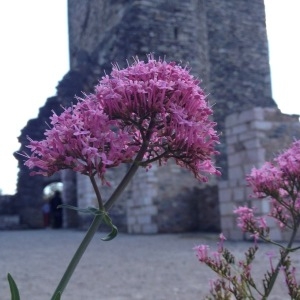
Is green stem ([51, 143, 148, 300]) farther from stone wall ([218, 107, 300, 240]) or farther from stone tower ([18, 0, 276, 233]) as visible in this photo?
stone tower ([18, 0, 276, 233])

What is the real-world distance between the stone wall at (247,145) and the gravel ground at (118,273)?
1071mm

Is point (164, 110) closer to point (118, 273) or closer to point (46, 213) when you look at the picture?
point (118, 273)

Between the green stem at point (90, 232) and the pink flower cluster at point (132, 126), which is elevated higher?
the pink flower cluster at point (132, 126)

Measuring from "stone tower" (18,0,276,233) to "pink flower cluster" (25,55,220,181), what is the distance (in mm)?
9959

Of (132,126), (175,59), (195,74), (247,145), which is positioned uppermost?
(175,59)

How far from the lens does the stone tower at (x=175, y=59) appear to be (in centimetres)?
1189

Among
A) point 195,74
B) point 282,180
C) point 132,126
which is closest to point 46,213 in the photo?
point 195,74

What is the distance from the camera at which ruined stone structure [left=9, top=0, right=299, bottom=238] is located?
29.9ft

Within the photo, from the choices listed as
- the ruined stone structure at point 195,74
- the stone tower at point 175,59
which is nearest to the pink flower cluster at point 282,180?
the ruined stone structure at point 195,74

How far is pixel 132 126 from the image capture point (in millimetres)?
1318

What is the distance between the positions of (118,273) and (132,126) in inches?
166

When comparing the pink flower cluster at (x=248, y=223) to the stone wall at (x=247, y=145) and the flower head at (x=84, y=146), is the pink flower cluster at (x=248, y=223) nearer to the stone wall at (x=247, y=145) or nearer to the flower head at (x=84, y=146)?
the flower head at (x=84, y=146)

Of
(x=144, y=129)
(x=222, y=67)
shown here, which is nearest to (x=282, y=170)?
(x=144, y=129)

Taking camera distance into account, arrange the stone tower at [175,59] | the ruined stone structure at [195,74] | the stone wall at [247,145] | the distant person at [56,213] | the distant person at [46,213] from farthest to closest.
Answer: the distant person at [46,213] < the distant person at [56,213] < the stone tower at [175,59] < the ruined stone structure at [195,74] < the stone wall at [247,145]
